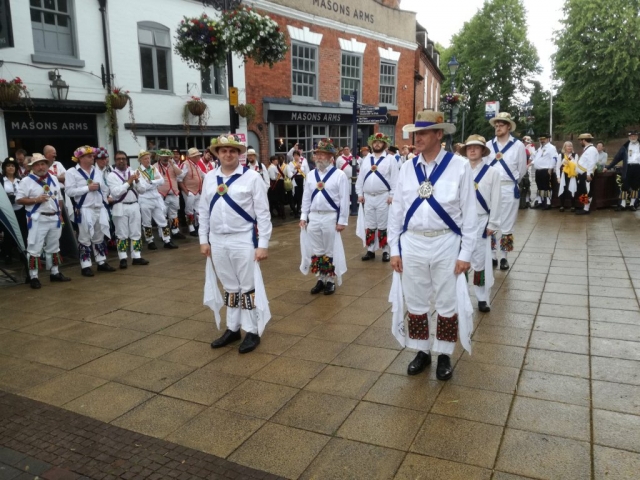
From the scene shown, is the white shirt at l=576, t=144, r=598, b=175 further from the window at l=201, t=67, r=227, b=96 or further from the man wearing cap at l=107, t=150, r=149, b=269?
the man wearing cap at l=107, t=150, r=149, b=269

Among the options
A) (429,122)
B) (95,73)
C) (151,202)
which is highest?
(95,73)

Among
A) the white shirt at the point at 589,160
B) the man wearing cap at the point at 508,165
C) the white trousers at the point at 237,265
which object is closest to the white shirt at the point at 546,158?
the white shirt at the point at 589,160

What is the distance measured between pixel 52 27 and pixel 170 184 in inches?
180

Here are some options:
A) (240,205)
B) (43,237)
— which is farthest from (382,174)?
(43,237)

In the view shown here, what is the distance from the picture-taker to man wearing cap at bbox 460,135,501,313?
19.4 ft

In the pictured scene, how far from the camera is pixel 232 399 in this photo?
4117mm

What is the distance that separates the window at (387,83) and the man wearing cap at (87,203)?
17.3m

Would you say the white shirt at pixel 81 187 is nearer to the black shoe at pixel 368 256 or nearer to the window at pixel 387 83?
the black shoe at pixel 368 256

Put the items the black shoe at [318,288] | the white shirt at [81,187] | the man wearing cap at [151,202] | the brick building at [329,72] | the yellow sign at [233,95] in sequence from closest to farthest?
the black shoe at [318,288] → the white shirt at [81,187] → the man wearing cap at [151,202] → the yellow sign at [233,95] → the brick building at [329,72]

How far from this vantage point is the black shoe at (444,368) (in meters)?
4.32

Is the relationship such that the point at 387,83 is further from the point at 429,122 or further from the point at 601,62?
the point at 429,122

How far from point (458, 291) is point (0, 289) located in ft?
22.0

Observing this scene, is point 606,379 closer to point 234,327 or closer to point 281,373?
point 281,373

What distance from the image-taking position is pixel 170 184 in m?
11.2
